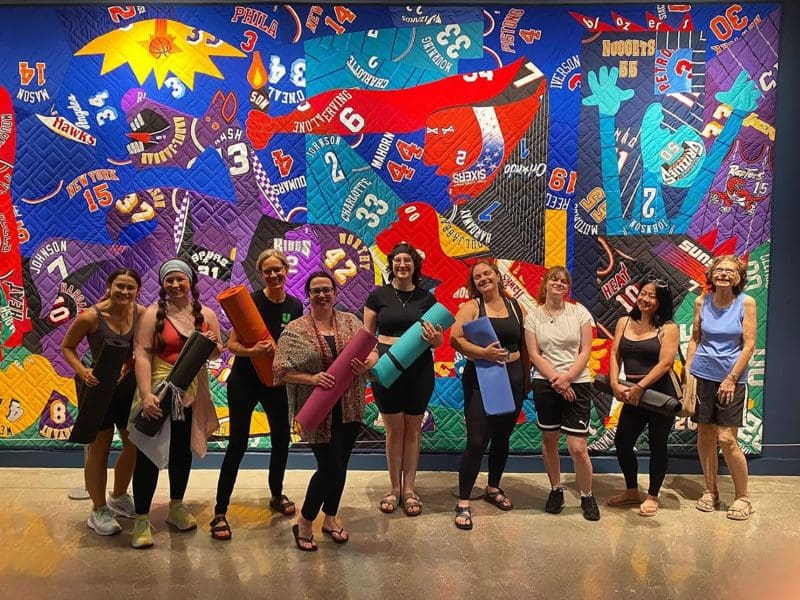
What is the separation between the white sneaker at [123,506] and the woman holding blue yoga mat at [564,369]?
7.41 feet

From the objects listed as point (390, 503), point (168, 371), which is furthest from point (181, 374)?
point (390, 503)

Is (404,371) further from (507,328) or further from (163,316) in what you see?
(163,316)

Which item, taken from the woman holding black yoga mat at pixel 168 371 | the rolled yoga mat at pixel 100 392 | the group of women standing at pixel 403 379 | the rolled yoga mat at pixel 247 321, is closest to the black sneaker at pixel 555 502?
the group of women standing at pixel 403 379

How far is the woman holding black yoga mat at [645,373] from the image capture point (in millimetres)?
3486

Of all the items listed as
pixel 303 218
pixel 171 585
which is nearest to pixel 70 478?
pixel 171 585

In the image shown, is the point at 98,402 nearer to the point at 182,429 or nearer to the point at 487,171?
the point at 182,429

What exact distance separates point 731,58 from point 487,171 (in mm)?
1658

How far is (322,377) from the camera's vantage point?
2.87 m

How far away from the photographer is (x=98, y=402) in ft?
10.4

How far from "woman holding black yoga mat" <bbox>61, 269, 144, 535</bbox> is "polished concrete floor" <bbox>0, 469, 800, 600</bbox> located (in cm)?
17

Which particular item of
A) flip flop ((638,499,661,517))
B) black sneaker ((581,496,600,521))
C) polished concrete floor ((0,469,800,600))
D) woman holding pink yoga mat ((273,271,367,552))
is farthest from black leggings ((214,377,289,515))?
flip flop ((638,499,661,517))

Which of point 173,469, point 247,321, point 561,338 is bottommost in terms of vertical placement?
point 173,469

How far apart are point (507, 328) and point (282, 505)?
1.57 m

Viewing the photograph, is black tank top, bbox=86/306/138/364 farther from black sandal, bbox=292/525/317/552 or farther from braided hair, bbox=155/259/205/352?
black sandal, bbox=292/525/317/552
